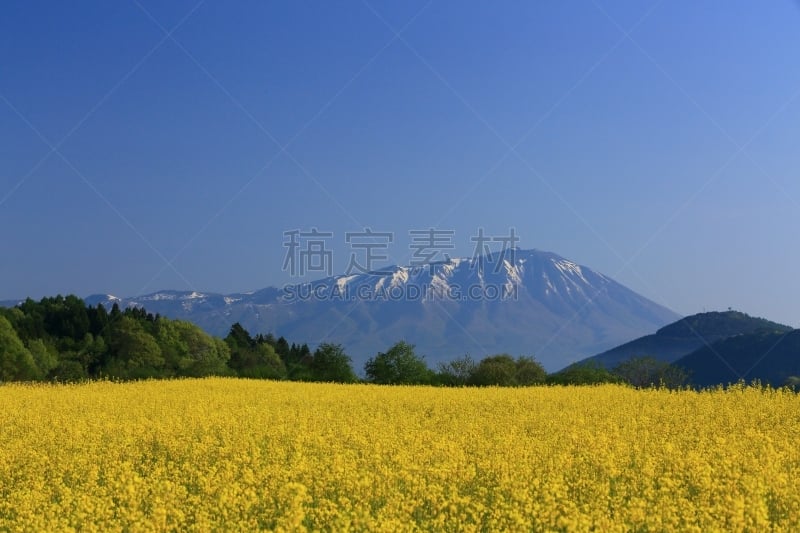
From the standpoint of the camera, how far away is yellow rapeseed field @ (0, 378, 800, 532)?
9773 millimetres

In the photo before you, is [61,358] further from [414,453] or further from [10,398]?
[414,453]

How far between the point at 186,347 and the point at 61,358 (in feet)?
41.6

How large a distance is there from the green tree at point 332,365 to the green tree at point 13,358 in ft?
91.1

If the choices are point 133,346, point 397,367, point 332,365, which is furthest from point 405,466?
point 133,346

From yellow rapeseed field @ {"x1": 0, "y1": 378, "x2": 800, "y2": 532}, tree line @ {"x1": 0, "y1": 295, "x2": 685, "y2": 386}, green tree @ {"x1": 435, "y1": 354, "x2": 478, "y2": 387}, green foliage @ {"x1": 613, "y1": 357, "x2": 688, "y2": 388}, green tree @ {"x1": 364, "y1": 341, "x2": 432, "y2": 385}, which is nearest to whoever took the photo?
yellow rapeseed field @ {"x1": 0, "y1": 378, "x2": 800, "y2": 532}

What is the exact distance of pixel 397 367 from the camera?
171ft

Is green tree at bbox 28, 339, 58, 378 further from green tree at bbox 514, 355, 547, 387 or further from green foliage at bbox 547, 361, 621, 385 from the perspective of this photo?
green foliage at bbox 547, 361, 621, 385

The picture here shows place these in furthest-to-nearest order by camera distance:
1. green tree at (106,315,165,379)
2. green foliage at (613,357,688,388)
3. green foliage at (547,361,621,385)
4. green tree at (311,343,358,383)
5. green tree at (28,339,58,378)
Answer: green tree at (106,315,165,379), green tree at (28,339,58,378), green foliage at (613,357,688,388), green tree at (311,343,358,383), green foliage at (547,361,621,385)

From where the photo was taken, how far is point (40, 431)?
60.4ft

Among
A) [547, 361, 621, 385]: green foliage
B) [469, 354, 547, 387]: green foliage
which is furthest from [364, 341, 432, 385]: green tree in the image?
[547, 361, 621, 385]: green foliage

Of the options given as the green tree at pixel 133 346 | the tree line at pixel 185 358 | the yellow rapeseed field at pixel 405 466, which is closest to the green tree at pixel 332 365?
the tree line at pixel 185 358

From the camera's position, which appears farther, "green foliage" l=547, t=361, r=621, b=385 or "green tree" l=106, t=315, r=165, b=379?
"green tree" l=106, t=315, r=165, b=379

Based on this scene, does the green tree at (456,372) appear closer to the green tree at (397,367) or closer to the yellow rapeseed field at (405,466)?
the green tree at (397,367)

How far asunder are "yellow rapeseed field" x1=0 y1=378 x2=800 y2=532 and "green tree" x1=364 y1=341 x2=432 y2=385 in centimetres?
2678
